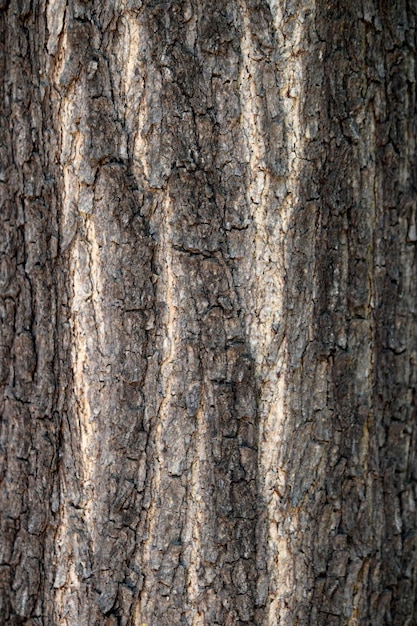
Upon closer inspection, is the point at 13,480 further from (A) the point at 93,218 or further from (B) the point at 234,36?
(B) the point at 234,36

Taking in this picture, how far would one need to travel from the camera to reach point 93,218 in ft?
4.37

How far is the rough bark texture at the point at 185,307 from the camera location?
51.7 inches

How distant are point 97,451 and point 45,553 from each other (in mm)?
311

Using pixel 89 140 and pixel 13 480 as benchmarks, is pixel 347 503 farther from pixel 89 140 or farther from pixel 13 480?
pixel 89 140

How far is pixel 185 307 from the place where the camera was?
4.35 feet

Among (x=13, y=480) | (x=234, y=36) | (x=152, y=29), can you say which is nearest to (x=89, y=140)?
(x=152, y=29)

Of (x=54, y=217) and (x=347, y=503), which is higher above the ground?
(x=54, y=217)

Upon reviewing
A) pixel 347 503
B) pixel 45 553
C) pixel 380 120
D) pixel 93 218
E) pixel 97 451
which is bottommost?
pixel 45 553

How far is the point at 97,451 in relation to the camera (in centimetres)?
135

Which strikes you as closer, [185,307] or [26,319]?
[185,307]

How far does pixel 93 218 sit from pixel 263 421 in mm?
625

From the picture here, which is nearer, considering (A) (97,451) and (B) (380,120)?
(A) (97,451)

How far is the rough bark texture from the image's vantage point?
1.31 metres

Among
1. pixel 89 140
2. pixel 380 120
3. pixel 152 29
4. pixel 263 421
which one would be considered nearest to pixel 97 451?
pixel 263 421
